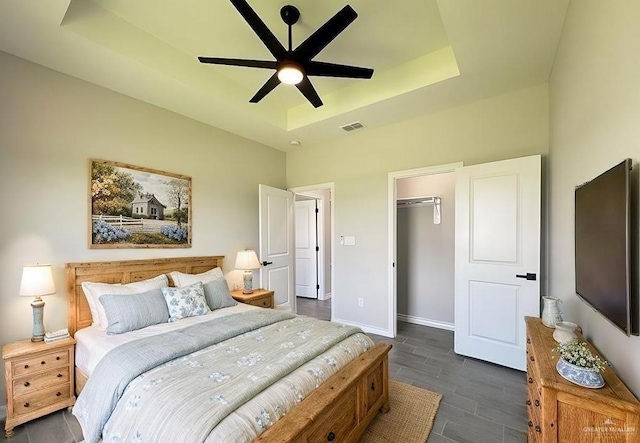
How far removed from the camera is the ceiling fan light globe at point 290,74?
6.85 feet

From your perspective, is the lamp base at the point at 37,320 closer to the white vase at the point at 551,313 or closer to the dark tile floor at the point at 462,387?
the dark tile floor at the point at 462,387

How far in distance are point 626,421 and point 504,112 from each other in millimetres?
2922

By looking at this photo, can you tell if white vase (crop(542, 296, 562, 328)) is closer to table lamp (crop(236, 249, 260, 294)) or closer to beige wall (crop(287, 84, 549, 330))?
beige wall (crop(287, 84, 549, 330))

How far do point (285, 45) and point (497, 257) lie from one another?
295cm

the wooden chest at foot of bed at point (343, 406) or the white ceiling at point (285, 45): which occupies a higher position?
the white ceiling at point (285, 45)

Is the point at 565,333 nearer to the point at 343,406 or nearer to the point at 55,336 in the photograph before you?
the point at 343,406

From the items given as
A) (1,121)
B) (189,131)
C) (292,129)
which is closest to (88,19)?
(1,121)

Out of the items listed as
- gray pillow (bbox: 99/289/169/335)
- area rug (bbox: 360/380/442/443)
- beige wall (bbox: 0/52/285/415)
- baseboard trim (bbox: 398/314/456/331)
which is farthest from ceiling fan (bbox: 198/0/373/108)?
baseboard trim (bbox: 398/314/456/331)

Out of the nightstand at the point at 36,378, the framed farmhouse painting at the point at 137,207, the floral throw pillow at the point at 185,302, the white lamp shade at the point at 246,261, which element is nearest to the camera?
the nightstand at the point at 36,378

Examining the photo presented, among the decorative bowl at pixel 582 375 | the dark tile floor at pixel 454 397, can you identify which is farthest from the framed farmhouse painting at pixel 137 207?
the decorative bowl at pixel 582 375

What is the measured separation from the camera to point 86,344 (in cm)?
222

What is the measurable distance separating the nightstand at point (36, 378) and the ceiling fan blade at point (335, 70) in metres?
2.82

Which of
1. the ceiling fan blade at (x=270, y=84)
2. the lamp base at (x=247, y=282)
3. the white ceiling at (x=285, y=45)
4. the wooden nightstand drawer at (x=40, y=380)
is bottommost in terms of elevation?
the wooden nightstand drawer at (x=40, y=380)

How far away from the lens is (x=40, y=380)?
2.16 meters
